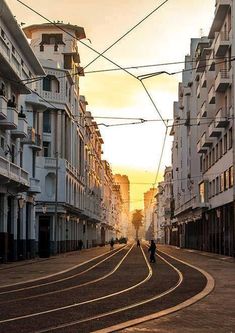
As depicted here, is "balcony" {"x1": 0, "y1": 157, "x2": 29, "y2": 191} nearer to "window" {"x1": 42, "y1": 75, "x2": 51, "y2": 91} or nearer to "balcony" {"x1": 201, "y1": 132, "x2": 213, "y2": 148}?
"window" {"x1": 42, "y1": 75, "x2": 51, "y2": 91}

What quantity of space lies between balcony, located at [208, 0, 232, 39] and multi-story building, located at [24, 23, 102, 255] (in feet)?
43.3

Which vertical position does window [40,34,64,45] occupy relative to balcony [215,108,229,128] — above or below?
above

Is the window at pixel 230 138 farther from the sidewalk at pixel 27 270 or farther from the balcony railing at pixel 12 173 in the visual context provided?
the balcony railing at pixel 12 173

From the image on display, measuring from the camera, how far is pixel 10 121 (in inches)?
1532

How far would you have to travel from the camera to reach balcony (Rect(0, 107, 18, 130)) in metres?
38.7

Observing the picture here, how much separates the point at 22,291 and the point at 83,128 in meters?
72.0

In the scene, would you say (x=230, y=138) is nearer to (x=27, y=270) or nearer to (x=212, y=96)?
(x=212, y=96)

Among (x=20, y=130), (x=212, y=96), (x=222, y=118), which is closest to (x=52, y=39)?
(x=212, y=96)

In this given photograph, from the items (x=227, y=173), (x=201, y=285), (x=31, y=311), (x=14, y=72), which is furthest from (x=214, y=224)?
(x=31, y=311)

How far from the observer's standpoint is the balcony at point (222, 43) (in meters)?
51.5

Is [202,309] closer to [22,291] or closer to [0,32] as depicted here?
[22,291]

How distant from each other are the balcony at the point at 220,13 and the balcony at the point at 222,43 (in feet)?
5.51

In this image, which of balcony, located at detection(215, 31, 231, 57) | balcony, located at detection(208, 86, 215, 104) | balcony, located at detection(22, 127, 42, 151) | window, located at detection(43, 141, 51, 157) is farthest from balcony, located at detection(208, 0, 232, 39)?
window, located at detection(43, 141, 51, 157)

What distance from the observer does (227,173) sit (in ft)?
179
